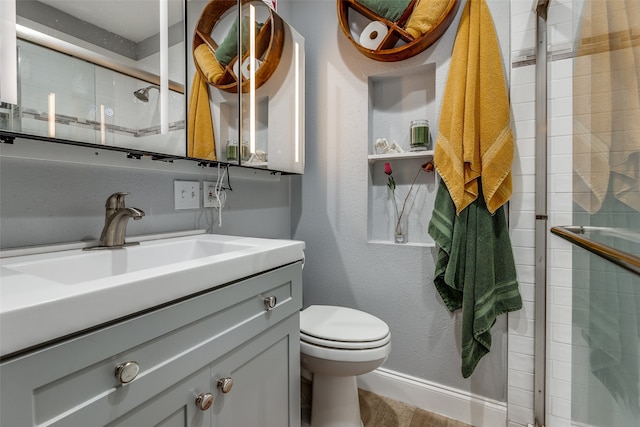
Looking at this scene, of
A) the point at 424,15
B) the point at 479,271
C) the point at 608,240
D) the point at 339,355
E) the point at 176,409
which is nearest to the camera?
the point at 176,409

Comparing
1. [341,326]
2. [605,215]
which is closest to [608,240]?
[605,215]

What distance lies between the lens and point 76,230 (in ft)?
3.20

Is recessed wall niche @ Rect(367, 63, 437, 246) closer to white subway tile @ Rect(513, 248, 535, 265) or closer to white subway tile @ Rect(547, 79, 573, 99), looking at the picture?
white subway tile @ Rect(513, 248, 535, 265)

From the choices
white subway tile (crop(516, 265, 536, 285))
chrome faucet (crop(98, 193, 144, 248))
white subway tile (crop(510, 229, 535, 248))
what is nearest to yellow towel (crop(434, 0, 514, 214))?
white subway tile (crop(510, 229, 535, 248))

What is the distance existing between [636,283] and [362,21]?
1631 mm

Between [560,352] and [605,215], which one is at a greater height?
[605,215]

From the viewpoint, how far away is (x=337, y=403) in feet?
4.44

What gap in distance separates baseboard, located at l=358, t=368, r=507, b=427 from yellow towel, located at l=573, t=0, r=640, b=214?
99cm

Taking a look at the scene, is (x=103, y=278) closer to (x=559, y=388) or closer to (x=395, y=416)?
(x=395, y=416)

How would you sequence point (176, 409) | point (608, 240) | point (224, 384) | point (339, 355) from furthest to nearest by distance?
1. point (339, 355)
2. point (608, 240)
3. point (224, 384)
4. point (176, 409)

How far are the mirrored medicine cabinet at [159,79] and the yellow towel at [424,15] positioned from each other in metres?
Result: 0.60

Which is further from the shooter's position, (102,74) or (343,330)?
(343,330)

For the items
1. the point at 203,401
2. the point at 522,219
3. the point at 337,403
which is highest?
the point at 522,219

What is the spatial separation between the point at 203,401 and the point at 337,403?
0.81m
